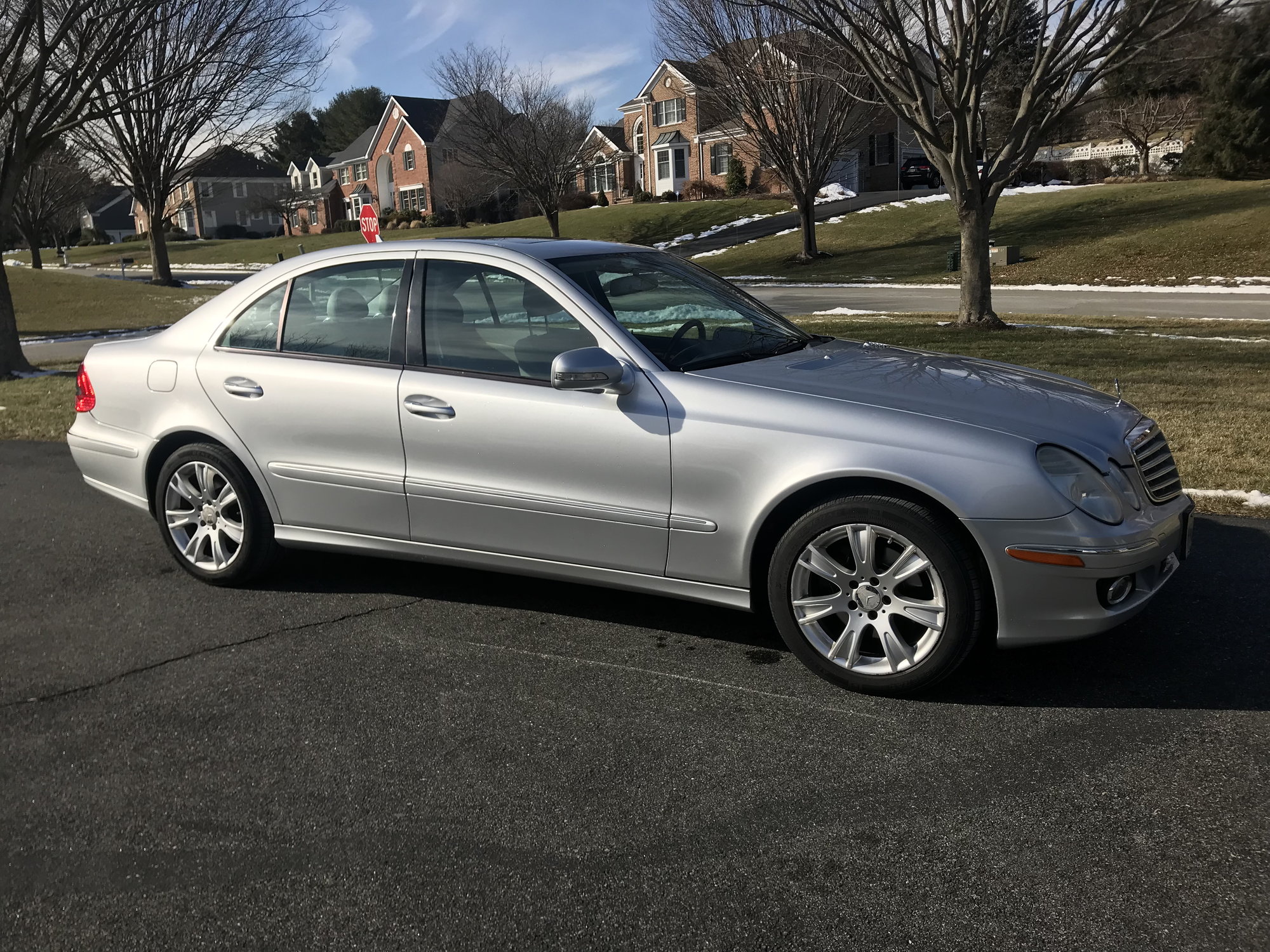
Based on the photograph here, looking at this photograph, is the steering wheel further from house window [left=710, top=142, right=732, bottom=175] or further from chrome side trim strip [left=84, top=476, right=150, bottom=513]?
house window [left=710, top=142, right=732, bottom=175]

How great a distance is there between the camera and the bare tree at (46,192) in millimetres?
54250

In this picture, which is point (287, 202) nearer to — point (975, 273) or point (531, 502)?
point (975, 273)

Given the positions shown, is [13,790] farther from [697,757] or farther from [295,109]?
[295,109]

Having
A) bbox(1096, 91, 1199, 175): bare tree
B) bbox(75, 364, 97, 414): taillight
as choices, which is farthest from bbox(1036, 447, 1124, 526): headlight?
bbox(1096, 91, 1199, 175): bare tree

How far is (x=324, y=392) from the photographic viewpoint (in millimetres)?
4973

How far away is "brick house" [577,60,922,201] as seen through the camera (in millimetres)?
55156

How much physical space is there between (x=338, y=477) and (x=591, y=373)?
144cm

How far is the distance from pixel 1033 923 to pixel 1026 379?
8.48 ft

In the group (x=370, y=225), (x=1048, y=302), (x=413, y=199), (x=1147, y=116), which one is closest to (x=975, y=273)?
(x=1048, y=302)

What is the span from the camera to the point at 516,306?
471 cm

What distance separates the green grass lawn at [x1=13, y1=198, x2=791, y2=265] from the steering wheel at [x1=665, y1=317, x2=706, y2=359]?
34006 millimetres

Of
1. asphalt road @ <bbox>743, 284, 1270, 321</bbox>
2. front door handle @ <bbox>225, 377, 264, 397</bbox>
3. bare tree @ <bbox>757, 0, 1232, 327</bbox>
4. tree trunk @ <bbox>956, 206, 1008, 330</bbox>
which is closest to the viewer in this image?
front door handle @ <bbox>225, 377, 264, 397</bbox>

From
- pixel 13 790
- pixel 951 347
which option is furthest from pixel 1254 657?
pixel 951 347

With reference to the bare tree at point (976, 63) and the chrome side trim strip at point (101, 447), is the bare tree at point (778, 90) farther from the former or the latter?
the chrome side trim strip at point (101, 447)
